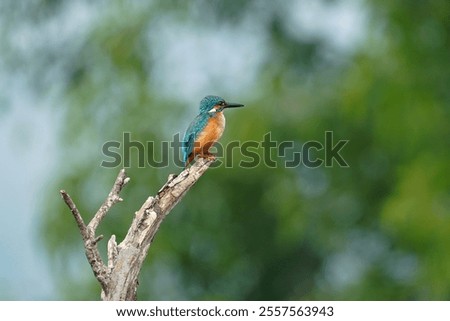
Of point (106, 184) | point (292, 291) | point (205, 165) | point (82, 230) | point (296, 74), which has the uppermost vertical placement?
point (296, 74)

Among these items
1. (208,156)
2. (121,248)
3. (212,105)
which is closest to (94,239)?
(121,248)

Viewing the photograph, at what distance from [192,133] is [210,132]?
0.32 ft

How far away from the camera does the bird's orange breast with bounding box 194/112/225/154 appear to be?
450 centimetres

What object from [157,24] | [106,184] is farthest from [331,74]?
[106,184]

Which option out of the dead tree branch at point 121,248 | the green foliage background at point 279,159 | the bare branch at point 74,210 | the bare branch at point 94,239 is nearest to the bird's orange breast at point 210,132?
the dead tree branch at point 121,248

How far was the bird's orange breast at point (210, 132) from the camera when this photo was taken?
177 inches

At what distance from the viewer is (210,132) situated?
4.52 metres

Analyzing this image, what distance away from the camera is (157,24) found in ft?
41.5

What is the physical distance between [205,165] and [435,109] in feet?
20.9

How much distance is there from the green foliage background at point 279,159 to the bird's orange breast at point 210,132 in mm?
5894

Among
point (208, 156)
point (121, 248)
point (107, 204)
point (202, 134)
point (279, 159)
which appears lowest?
point (121, 248)

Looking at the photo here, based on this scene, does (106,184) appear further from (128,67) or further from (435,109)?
(435,109)

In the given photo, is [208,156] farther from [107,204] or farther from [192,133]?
[107,204]

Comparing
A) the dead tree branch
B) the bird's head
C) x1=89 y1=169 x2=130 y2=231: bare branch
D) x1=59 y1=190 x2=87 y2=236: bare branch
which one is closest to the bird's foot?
the bird's head
